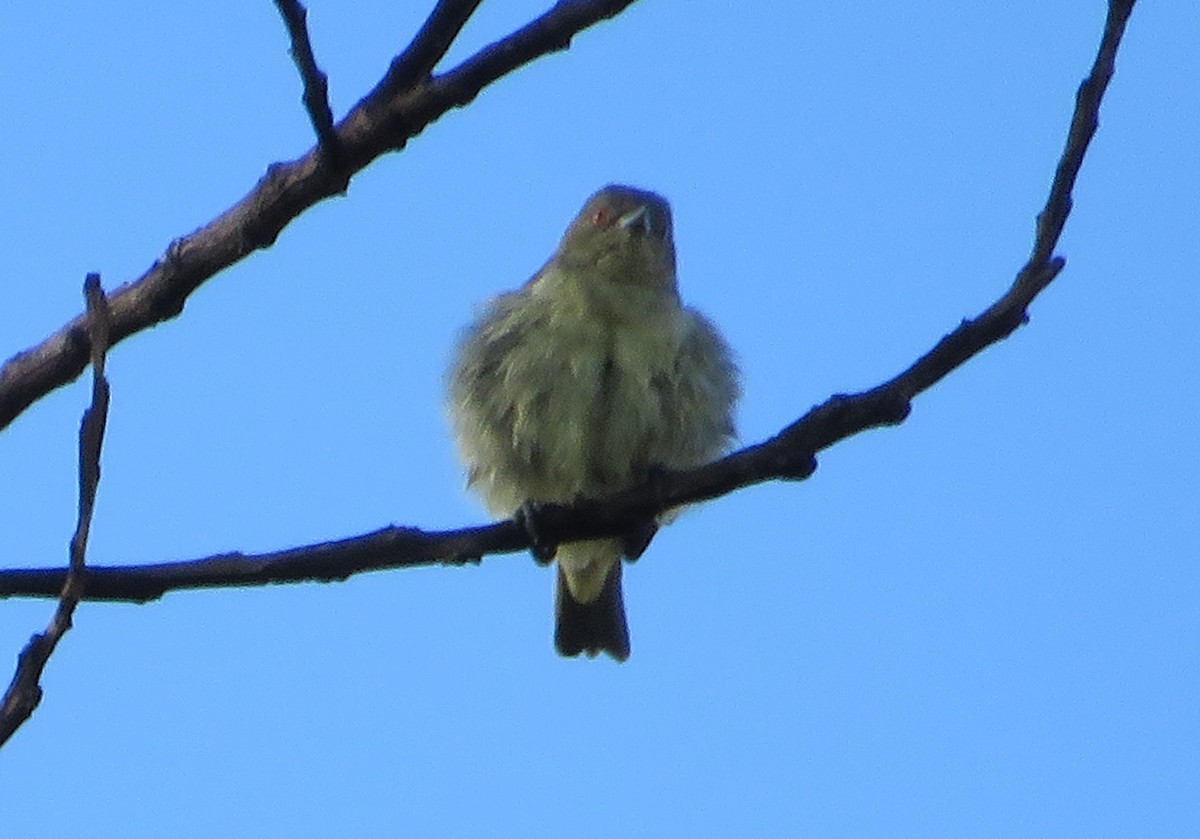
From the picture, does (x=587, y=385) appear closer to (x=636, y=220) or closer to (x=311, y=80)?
(x=636, y=220)

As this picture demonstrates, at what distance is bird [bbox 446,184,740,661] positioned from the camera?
5609 mm

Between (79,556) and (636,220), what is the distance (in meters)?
4.56

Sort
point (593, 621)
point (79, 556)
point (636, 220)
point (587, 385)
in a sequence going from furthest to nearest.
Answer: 1. point (593, 621)
2. point (636, 220)
3. point (587, 385)
4. point (79, 556)

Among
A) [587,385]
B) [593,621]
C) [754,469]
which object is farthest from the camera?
[593,621]

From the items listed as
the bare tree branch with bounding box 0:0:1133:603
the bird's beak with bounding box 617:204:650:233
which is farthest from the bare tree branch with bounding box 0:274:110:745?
the bird's beak with bounding box 617:204:650:233

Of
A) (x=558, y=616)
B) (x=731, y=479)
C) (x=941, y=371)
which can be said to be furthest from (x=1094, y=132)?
(x=558, y=616)

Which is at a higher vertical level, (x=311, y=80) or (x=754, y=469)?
(x=311, y=80)

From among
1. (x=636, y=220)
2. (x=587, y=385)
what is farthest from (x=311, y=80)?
(x=636, y=220)

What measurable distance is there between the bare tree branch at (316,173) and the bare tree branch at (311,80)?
25 millimetres

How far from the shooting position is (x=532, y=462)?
5773 millimetres

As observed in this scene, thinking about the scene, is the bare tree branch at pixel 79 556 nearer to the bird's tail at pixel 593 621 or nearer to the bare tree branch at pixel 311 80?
the bare tree branch at pixel 311 80

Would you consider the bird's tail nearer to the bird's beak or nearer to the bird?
the bird

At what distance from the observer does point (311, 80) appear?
2.84 meters

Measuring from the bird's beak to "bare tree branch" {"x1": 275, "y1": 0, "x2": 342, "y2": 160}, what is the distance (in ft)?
11.9
